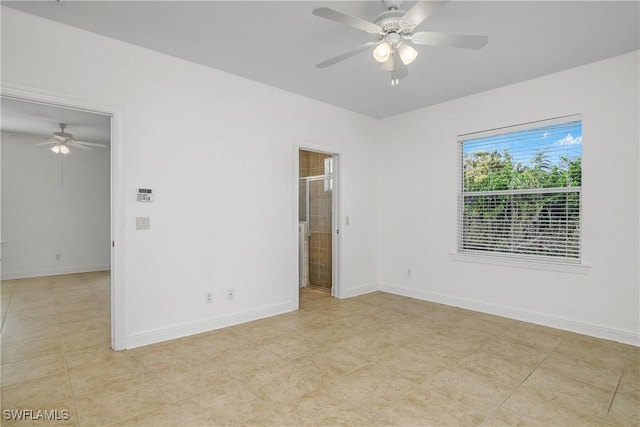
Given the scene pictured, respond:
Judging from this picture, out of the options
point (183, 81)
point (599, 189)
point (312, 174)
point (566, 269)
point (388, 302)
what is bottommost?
point (388, 302)

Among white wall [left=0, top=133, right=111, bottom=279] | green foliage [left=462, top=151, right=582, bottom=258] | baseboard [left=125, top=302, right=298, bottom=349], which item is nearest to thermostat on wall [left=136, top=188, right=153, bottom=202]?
baseboard [left=125, top=302, right=298, bottom=349]

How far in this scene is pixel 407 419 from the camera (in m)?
1.97

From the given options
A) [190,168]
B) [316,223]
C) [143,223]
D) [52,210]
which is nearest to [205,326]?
[143,223]

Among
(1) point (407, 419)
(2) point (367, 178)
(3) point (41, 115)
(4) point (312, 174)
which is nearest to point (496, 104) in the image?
(2) point (367, 178)

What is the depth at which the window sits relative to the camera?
11.6ft

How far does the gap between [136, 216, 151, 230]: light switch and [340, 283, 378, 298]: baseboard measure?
2.78 metres

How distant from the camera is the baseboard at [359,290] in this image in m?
4.83

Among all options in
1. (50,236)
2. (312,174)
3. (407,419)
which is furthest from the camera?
(50,236)

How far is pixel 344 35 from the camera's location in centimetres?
281

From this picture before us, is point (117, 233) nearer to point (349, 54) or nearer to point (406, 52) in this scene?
point (349, 54)

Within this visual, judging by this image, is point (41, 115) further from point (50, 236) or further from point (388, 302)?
point (388, 302)

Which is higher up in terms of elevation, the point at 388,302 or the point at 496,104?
the point at 496,104

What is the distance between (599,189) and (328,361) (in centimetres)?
315

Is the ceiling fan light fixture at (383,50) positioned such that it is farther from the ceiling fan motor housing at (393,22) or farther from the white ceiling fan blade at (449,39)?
the white ceiling fan blade at (449,39)
